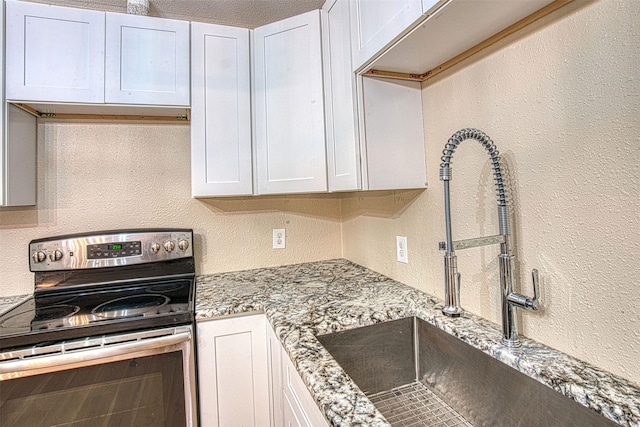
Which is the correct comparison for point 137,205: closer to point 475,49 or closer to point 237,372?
point 237,372

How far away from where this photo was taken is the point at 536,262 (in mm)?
870

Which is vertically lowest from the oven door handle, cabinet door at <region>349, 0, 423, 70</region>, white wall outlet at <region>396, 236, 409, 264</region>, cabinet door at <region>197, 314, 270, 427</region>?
cabinet door at <region>197, 314, 270, 427</region>

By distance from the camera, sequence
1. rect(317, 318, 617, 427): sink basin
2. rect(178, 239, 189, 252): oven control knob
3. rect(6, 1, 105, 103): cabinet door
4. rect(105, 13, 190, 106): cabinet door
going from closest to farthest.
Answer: rect(317, 318, 617, 427): sink basin → rect(6, 1, 105, 103): cabinet door → rect(105, 13, 190, 106): cabinet door → rect(178, 239, 189, 252): oven control knob

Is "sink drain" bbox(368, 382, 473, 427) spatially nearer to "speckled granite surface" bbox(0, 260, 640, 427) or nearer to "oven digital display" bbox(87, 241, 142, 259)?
"speckled granite surface" bbox(0, 260, 640, 427)

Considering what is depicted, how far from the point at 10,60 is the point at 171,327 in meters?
1.31

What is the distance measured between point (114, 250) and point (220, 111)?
870 millimetres

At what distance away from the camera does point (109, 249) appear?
1.60 m

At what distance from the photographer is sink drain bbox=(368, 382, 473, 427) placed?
93cm

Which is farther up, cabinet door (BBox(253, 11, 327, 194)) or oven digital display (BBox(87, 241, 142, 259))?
cabinet door (BBox(253, 11, 327, 194))

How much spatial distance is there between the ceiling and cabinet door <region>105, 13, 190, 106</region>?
0.53ft

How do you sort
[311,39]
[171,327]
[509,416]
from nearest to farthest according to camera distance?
[509,416], [171,327], [311,39]

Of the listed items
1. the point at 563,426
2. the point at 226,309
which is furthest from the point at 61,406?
the point at 563,426

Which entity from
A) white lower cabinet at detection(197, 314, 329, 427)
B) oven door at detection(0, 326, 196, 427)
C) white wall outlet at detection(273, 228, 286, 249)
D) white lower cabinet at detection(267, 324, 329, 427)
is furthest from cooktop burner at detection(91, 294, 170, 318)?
white wall outlet at detection(273, 228, 286, 249)

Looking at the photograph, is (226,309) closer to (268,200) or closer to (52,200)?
(268,200)
